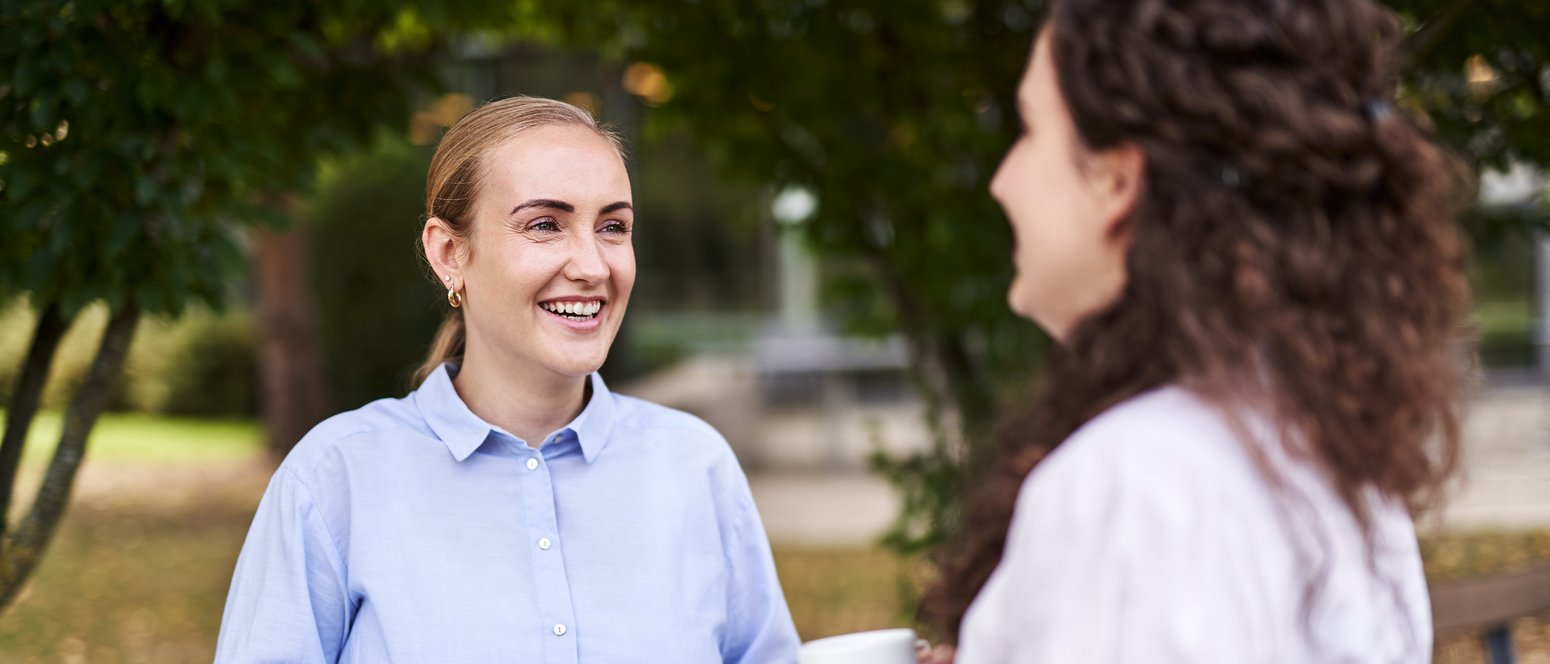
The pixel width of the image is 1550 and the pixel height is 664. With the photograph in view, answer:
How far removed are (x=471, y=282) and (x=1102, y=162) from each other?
1.13 m

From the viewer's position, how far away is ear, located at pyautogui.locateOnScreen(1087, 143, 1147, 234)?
3.75 ft

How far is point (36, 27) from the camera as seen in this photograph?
274cm

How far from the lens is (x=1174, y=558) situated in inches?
40.6

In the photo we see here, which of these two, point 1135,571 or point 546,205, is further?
point 546,205

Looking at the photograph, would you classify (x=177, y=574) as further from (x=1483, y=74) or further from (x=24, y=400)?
(x=1483, y=74)

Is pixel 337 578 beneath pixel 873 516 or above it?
above

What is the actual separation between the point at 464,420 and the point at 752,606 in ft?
1.70

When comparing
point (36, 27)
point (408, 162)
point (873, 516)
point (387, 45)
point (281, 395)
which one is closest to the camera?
point (36, 27)

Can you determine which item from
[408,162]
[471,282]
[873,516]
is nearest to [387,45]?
[471,282]

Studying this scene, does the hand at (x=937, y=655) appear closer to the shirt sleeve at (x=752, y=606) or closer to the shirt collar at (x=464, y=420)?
the shirt sleeve at (x=752, y=606)

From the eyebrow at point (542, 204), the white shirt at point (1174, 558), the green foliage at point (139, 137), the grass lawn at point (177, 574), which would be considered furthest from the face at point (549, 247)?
the grass lawn at point (177, 574)

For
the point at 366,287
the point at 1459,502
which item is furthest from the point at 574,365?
the point at 366,287

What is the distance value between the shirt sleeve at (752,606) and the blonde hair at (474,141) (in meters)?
0.59

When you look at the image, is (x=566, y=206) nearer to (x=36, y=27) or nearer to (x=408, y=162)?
(x=36, y=27)
